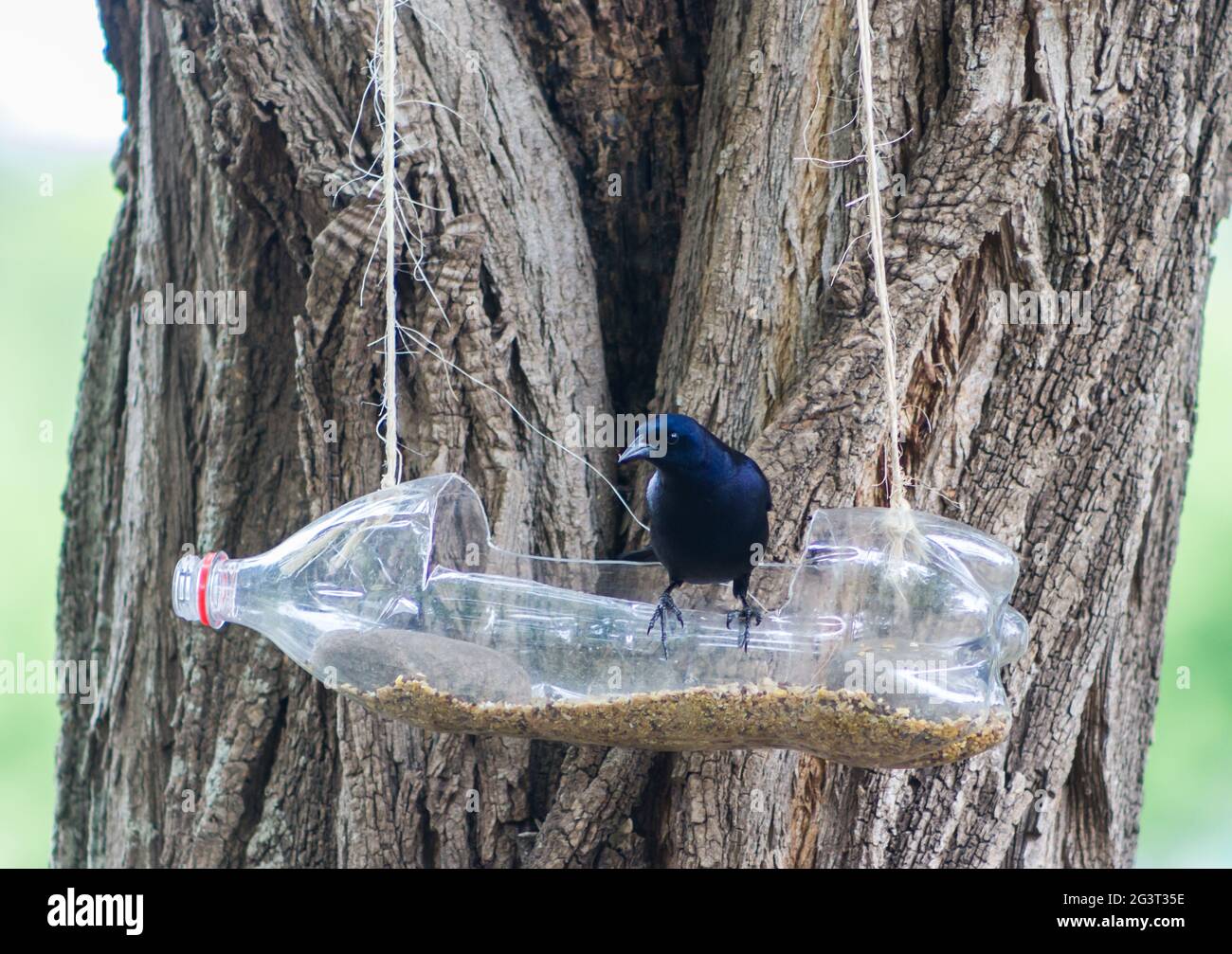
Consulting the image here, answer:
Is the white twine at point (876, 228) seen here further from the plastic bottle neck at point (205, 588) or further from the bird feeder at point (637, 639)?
the plastic bottle neck at point (205, 588)

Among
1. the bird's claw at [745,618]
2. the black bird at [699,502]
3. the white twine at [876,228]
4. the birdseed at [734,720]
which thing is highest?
the white twine at [876,228]

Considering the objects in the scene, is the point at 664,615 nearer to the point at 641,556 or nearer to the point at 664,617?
the point at 664,617

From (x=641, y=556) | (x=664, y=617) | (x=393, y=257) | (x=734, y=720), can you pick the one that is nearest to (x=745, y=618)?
(x=664, y=617)

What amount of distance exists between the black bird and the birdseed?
0.22 metres

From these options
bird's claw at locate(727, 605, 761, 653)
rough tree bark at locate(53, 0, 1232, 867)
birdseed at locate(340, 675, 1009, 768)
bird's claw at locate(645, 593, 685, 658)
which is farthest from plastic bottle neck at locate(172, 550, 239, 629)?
bird's claw at locate(727, 605, 761, 653)

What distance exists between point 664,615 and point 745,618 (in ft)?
0.47

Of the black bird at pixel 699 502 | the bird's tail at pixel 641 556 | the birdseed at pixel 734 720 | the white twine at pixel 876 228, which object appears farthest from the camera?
the bird's tail at pixel 641 556

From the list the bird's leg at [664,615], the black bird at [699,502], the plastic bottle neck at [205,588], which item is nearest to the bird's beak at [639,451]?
the black bird at [699,502]

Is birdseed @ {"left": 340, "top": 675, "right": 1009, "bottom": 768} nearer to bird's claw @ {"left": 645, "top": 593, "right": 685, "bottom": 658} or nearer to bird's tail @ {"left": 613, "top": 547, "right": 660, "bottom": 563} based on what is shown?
bird's claw @ {"left": 645, "top": 593, "right": 685, "bottom": 658}

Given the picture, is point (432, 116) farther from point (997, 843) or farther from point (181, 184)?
point (997, 843)

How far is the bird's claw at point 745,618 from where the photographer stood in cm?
201

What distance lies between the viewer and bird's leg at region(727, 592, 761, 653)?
201 cm

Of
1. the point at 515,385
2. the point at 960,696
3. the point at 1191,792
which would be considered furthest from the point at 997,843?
the point at 1191,792
